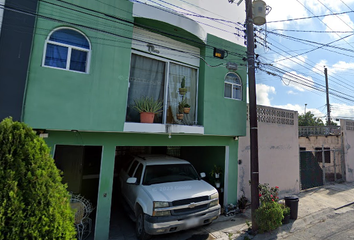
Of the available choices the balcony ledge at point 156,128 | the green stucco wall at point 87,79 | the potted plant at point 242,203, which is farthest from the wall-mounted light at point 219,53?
the potted plant at point 242,203

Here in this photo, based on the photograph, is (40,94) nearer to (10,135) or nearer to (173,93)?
(10,135)

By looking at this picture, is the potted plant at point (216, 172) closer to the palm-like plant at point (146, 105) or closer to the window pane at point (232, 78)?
the palm-like plant at point (146, 105)

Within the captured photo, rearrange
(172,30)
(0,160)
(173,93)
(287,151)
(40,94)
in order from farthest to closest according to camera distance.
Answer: (287,151), (173,93), (172,30), (40,94), (0,160)

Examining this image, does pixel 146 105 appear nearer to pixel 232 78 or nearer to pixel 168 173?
pixel 168 173

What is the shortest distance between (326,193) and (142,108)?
31.8 ft

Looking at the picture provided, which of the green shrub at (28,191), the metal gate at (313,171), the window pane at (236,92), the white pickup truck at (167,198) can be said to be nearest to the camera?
the green shrub at (28,191)

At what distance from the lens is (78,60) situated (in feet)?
14.9

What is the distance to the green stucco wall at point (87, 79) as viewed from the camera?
4.00 m

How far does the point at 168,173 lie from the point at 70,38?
449 cm

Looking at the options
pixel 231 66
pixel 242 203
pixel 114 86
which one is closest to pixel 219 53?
pixel 231 66

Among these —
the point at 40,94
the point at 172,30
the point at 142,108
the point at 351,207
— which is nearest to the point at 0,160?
the point at 40,94

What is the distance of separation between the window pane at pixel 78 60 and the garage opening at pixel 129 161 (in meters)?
3.68

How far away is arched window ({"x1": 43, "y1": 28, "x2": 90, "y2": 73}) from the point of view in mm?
4289

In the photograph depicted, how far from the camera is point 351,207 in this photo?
7.44 m
